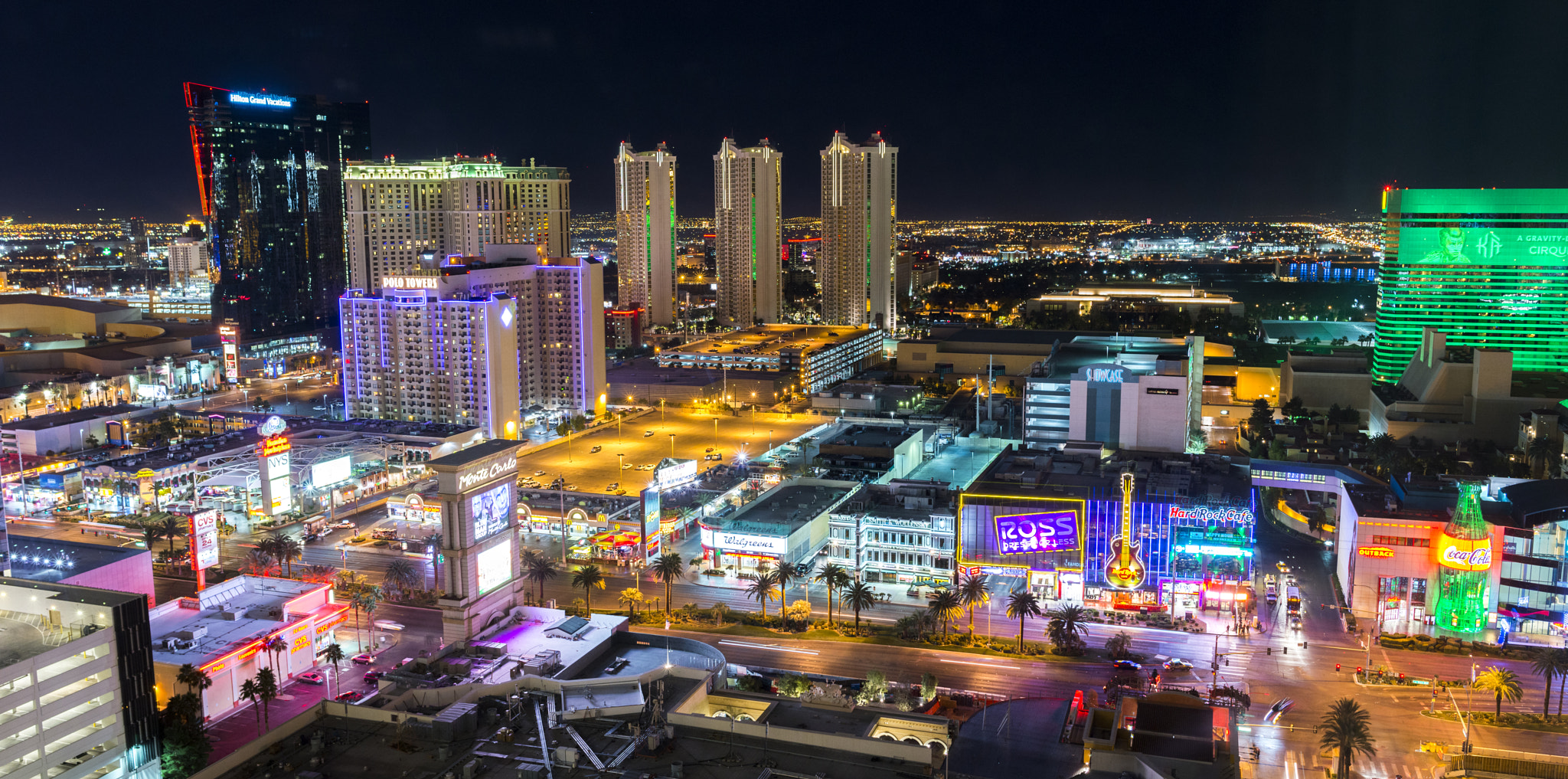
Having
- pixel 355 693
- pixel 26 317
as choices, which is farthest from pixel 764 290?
pixel 355 693

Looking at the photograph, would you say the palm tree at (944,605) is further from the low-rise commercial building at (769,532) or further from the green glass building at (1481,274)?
the green glass building at (1481,274)

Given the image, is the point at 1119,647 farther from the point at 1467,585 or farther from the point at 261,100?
the point at 261,100

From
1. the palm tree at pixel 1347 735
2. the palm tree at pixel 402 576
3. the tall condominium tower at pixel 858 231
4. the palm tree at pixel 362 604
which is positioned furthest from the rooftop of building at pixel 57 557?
the tall condominium tower at pixel 858 231

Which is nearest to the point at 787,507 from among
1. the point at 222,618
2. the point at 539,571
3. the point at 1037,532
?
the point at 1037,532

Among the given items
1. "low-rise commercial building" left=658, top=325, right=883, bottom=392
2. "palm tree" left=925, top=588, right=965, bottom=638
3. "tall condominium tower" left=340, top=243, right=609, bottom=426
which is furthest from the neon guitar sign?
"low-rise commercial building" left=658, top=325, right=883, bottom=392

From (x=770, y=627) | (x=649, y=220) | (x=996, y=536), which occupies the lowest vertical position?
(x=770, y=627)

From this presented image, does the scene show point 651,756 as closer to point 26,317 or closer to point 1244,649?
point 1244,649

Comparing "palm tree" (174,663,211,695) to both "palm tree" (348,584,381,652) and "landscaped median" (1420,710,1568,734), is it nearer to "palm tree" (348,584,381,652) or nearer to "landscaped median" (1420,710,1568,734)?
"palm tree" (348,584,381,652)
